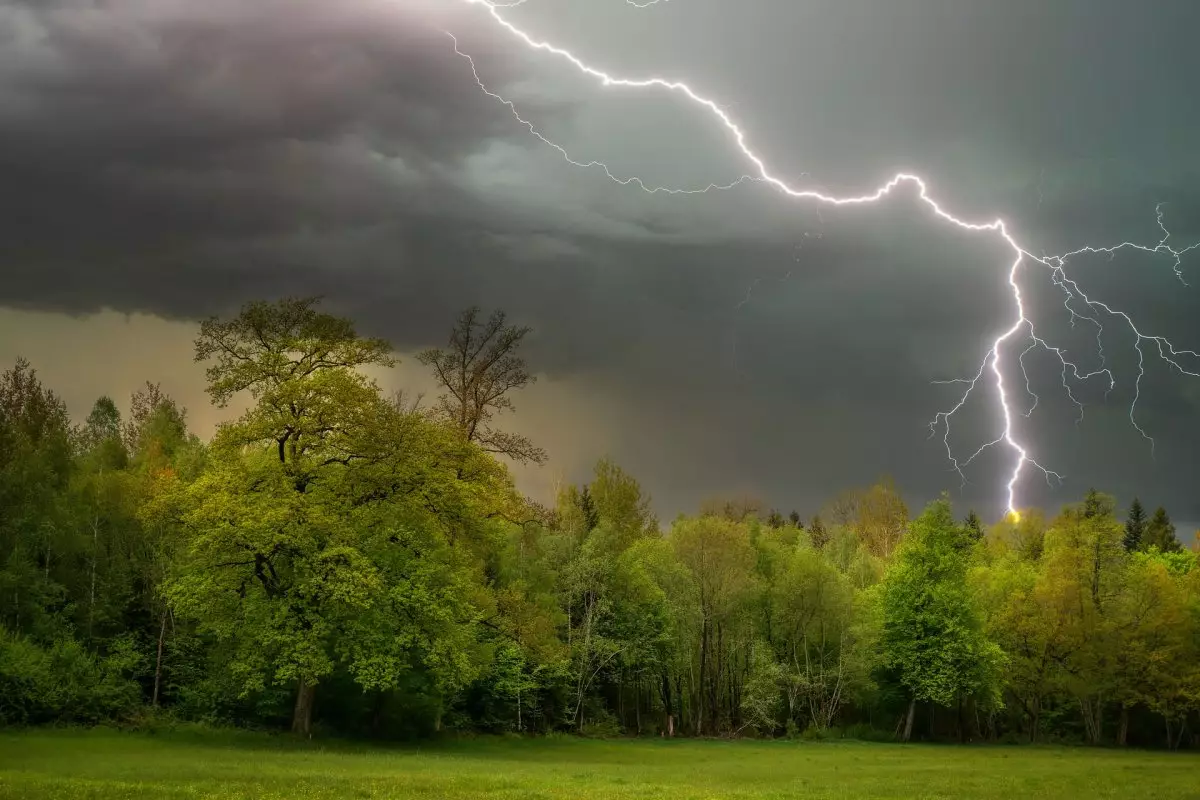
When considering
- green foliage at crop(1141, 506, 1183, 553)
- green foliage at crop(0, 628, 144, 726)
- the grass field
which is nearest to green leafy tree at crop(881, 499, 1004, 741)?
the grass field

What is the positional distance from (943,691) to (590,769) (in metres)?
36.6

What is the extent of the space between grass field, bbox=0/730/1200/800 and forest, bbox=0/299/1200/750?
11.7ft

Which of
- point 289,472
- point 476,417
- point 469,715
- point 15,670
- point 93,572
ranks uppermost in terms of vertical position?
Answer: point 476,417

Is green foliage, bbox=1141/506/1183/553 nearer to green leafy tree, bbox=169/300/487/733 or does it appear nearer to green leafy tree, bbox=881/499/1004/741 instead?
green leafy tree, bbox=881/499/1004/741

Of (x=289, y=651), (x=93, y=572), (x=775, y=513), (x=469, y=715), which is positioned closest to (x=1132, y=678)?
(x=469, y=715)

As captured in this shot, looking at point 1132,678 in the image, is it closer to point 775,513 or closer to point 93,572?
point 93,572

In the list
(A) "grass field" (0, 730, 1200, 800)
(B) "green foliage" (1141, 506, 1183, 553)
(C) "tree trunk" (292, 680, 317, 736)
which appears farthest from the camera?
(B) "green foliage" (1141, 506, 1183, 553)

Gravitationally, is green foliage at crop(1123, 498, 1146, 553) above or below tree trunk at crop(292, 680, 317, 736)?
above

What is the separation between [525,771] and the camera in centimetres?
3391

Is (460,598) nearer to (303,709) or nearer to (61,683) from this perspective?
(303,709)

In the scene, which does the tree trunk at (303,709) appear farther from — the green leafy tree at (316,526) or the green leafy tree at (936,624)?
the green leafy tree at (936,624)

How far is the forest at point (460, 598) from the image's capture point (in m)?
38.9

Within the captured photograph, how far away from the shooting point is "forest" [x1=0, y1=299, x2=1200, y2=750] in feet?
128

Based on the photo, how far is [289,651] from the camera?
122ft
